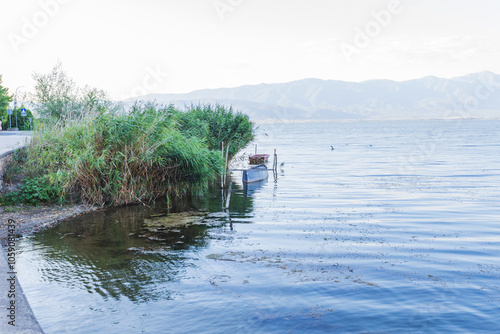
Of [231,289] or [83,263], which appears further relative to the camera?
[83,263]

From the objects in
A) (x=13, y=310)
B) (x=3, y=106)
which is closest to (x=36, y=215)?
(x=13, y=310)

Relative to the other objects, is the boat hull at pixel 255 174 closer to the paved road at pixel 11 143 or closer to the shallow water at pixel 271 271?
the shallow water at pixel 271 271

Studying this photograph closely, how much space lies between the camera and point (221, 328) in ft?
27.7

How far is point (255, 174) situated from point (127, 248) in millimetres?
19752

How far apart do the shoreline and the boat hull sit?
1365cm

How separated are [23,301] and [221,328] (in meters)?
3.38

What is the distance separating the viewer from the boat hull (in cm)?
3192

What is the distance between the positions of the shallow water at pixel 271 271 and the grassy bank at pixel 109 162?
5.25ft

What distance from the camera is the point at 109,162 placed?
65.7ft

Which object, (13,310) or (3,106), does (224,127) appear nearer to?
(13,310)

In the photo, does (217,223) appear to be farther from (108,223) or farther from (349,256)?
(349,256)

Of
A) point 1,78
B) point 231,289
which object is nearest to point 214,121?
point 231,289

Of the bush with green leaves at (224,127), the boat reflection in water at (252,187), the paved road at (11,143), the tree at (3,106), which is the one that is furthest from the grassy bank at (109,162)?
the tree at (3,106)

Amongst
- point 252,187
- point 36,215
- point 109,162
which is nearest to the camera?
point 36,215
